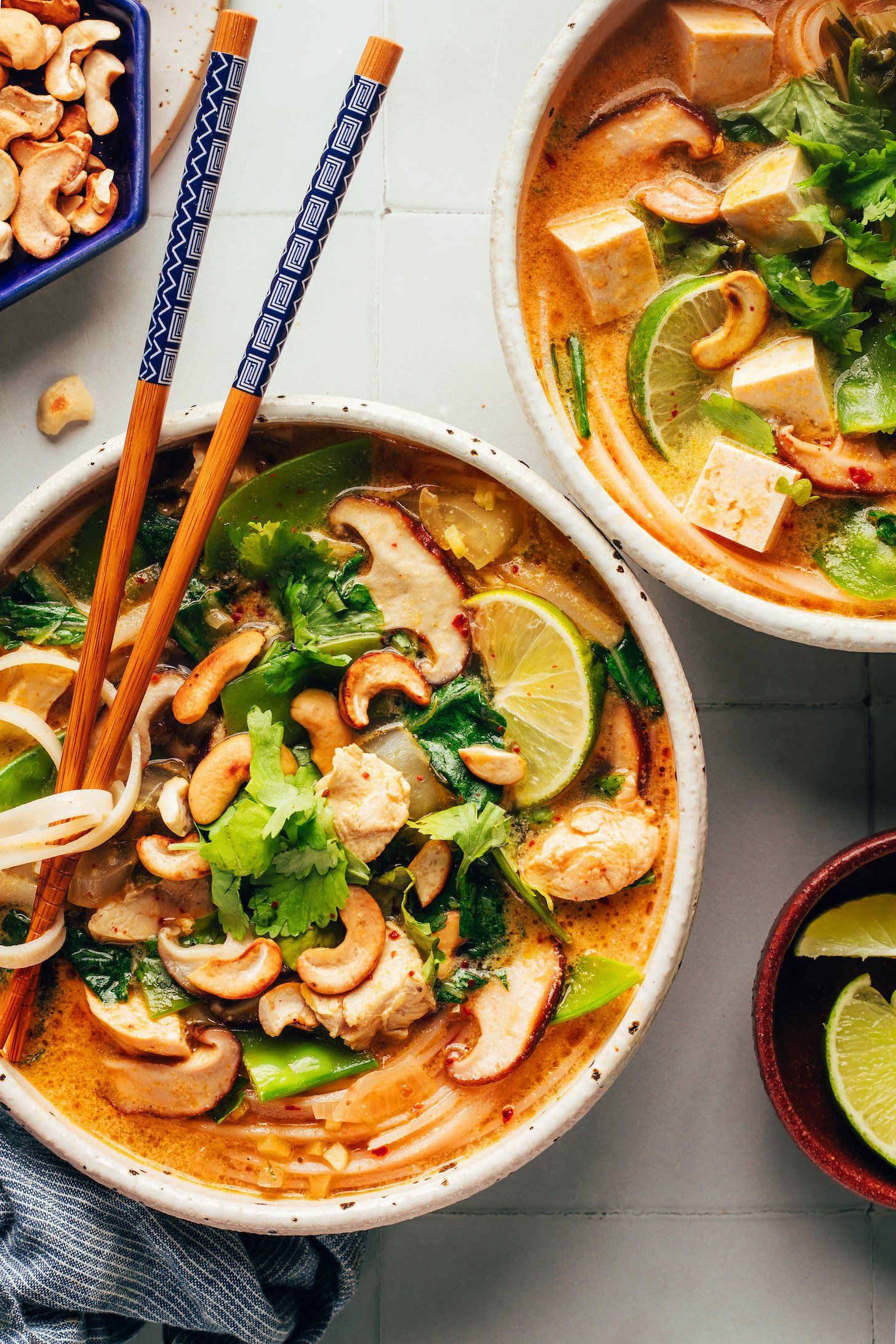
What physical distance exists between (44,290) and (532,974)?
179cm

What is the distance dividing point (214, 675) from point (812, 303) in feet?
4.00

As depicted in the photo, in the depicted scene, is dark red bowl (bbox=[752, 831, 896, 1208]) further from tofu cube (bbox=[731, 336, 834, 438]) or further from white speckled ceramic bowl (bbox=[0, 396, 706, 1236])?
tofu cube (bbox=[731, 336, 834, 438])

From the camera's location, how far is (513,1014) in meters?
1.71

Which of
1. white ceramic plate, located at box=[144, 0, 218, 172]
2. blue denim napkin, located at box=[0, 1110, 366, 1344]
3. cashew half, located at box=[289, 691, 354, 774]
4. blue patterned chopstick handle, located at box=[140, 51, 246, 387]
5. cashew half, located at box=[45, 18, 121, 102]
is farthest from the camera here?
white ceramic plate, located at box=[144, 0, 218, 172]

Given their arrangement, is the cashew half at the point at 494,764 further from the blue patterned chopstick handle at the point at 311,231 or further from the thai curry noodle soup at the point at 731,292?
the blue patterned chopstick handle at the point at 311,231

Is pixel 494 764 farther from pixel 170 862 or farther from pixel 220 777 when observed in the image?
pixel 170 862

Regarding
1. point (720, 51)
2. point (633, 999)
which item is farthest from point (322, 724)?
point (720, 51)

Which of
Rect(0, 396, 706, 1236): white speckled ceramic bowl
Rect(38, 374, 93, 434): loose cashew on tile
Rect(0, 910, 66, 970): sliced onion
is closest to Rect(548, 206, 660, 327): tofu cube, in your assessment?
Rect(0, 396, 706, 1236): white speckled ceramic bowl

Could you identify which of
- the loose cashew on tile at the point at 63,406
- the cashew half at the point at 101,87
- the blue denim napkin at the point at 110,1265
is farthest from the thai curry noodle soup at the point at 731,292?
the blue denim napkin at the point at 110,1265

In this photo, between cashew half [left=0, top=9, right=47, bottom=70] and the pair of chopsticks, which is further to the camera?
cashew half [left=0, top=9, right=47, bottom=70]

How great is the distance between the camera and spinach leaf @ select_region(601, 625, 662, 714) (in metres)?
1.73

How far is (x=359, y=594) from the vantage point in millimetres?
1764

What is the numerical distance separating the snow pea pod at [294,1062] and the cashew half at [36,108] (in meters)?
1.83

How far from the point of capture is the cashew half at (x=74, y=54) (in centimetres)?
194
